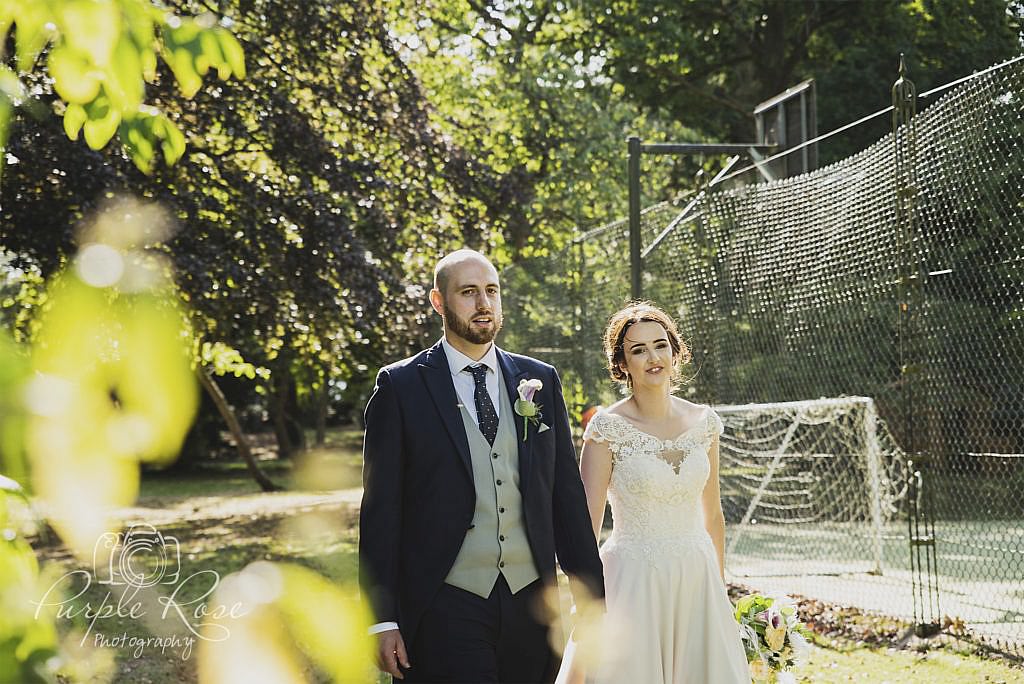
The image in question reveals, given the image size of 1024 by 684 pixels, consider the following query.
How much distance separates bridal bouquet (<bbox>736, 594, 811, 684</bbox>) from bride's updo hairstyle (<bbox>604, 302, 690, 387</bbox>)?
1095 millimetres

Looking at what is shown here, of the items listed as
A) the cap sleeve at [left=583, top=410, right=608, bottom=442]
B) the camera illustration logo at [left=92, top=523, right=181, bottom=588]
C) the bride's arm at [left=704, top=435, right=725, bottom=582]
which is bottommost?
the camera illustration logo at [left=92, top=523, right=181, bottom=588]

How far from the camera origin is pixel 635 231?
10117mm

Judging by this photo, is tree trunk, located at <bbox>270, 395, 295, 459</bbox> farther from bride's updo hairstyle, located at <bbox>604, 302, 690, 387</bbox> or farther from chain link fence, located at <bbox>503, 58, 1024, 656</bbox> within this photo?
bride's updo hairstyle, located at <bbox>604, 302, 690, 387</bbox>

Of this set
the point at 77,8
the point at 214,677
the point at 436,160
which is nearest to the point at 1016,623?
the point at 214,677

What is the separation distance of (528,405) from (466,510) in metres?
0.38

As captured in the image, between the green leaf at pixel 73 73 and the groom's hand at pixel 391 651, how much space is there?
2653mm

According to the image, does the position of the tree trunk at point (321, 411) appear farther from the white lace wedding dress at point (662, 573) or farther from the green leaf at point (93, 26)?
the green leaf at point (93, 26)

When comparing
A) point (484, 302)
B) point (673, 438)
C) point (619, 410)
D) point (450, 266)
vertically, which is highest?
point (450, 266)

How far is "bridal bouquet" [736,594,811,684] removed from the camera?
16.0 feet

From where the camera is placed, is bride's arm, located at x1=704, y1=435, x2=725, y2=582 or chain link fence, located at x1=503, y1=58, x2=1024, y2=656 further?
chain link fence, located at x1=503, y1=58, x2=1024, y2=656

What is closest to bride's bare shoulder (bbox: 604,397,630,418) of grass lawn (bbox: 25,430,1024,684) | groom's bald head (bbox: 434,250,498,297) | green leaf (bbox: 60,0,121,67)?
groom's bald head (bbox: 434,250,498,297)

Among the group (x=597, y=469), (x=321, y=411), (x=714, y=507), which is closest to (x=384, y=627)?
(x=597, y=469)

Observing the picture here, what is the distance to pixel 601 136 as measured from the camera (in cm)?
2206

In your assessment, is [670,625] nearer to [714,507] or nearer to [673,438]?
[714,507]
